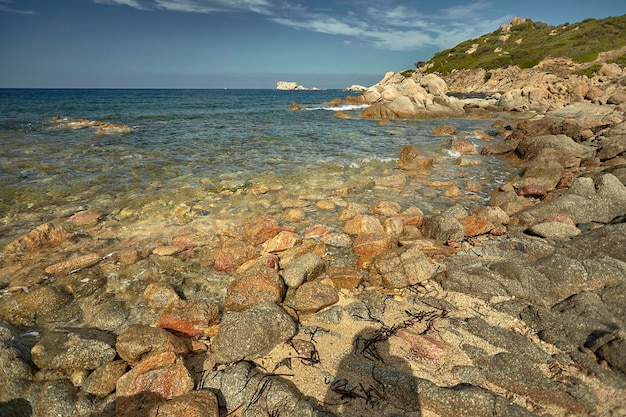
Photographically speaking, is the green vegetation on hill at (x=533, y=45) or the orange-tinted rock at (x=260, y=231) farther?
the green vegetation on hill at (x=533, y=45)

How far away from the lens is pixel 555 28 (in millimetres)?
105875

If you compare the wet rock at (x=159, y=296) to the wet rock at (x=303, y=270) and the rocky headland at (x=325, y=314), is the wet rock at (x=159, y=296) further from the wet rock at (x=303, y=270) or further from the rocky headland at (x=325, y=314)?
the wet rock at (x=303, y=270)

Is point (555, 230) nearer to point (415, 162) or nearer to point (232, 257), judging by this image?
point (232, 257)

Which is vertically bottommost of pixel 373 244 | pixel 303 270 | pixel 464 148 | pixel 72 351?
pixel 72 351

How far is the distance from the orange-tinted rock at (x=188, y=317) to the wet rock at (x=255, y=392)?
109 centimetres

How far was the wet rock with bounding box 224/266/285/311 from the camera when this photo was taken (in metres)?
5.50

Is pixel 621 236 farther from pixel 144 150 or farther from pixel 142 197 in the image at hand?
pixel 144 150

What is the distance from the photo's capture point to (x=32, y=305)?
5.50m

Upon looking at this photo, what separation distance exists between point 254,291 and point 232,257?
1569 millimetres

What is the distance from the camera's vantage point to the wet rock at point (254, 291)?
550 centimetres

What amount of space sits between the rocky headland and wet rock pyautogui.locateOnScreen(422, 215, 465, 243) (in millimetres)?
28

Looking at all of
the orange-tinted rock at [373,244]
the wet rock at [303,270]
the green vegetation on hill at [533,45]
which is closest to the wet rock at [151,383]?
the wet rock at [303,270]

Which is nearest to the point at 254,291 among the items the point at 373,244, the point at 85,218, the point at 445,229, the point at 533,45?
the point at 373,244

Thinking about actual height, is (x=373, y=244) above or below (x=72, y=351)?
above
